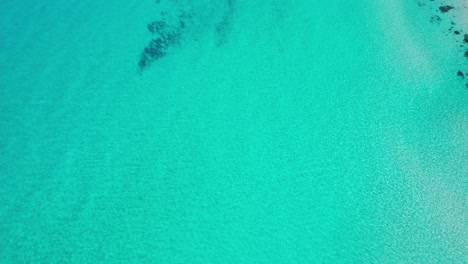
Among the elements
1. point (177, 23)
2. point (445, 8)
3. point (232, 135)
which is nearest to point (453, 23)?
point (445, 8)

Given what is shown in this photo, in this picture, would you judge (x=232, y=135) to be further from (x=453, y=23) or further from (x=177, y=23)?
(x=453, y=23)

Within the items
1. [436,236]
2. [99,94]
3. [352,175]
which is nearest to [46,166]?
[99,94]

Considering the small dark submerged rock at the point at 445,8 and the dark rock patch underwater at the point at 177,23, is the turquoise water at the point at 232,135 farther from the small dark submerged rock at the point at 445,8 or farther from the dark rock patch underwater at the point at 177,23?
the small dark submerged rock at the point at 445,8

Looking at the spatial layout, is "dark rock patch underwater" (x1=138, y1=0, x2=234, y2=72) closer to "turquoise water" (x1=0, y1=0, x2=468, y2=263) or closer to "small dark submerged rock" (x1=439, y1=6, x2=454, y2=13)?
"turquoise water" (x1=0, y1=0, x2=468, y2=263)

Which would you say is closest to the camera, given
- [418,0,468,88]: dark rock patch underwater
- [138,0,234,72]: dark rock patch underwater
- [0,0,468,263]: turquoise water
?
[0,0,468,263]: turquoise water

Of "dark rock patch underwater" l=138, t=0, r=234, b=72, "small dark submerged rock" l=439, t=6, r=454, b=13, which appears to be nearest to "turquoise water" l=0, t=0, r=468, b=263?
"dark rock patch underwater" l=138, t=0, r=234, b=72

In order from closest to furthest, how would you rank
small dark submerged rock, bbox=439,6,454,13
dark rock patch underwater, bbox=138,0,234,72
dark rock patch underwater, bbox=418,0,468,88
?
1. dark rock patch underwater, bbox=418,0,468,88
2. dark rock patch underwater, bbox=138,0,234,72
3. small dark submerged rock, bbox=439,6,454,13

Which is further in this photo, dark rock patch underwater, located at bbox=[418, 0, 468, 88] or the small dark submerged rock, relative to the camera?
the small dark submerged rock

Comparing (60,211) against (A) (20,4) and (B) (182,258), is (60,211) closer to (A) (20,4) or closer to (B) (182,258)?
(B) (182,258)

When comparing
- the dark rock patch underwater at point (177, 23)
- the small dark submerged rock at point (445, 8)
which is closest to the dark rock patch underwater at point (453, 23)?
the small dark submerged rock at point (445, 8)
